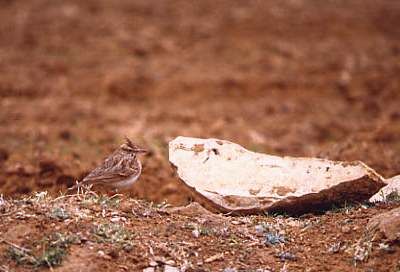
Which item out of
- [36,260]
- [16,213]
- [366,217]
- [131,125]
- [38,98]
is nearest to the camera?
[36,260]

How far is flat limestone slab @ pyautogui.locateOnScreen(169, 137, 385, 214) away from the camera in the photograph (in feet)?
26.5

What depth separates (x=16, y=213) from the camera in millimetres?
7254

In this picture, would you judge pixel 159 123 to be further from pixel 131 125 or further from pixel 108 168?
pixel 108 168

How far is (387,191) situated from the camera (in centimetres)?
859

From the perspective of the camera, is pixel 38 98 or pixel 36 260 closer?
pixel 36 260

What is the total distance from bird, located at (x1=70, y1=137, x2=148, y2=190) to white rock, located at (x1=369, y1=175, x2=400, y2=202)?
2.15m

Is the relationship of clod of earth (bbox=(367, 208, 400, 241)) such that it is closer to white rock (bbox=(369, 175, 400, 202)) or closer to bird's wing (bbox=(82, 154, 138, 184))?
white rock (bbox=(369, 175, 400, 202))

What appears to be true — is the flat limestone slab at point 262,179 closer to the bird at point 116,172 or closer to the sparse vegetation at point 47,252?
the bird at point 116,172

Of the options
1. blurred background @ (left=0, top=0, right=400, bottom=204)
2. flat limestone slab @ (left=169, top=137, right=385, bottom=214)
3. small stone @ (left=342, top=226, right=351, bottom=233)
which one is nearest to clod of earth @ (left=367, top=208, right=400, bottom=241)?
small stone @ (left=342, top=226, right=351, bottom=233)

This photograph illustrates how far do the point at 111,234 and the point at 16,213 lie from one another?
2.52ft

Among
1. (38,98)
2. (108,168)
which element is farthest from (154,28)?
(108,168)

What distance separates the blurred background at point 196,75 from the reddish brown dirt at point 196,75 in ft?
0.11

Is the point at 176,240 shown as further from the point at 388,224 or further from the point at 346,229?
the point at 388,224

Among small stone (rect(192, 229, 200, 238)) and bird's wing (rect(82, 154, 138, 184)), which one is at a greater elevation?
bird's wing (rect(82, 154, 138, 184))
